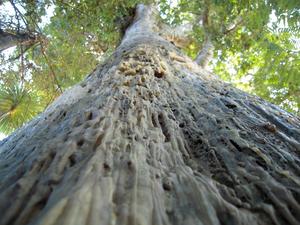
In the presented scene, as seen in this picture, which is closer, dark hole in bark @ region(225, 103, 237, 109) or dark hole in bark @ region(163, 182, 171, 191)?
dark hole in bark @ region(163, 182, 171, 191)

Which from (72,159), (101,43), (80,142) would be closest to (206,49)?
(101,43)

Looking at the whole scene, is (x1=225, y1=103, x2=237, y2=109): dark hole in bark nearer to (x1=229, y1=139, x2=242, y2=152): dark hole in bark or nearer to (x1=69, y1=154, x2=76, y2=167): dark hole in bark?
(x1=229, y1=139, x2=242, y2=152): dark hole in bark

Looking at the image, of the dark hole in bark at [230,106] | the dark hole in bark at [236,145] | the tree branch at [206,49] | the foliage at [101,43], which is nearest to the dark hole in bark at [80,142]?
the dark hole in bark at [236,145]

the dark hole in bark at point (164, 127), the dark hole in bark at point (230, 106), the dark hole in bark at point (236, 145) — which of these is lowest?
the dark hole in bark at point (230, 106)

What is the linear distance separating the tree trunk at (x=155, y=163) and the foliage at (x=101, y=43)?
179 cm

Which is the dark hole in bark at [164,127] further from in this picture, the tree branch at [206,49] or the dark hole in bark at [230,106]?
the tree branch at [206,49]

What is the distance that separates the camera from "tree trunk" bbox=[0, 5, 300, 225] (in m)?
0.81

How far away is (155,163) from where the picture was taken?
106 cm

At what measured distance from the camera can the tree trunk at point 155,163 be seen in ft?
2.66

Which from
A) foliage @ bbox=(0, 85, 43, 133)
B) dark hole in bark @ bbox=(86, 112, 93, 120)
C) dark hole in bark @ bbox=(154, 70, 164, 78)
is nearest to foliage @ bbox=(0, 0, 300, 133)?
foliage @ bbox=(0, 85, 43, 133)

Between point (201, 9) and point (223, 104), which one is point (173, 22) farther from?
point (223, 104)

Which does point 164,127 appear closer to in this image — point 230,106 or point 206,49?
point 230,106

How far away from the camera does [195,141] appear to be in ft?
4.29

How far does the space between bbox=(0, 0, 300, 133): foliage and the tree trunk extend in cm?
179
